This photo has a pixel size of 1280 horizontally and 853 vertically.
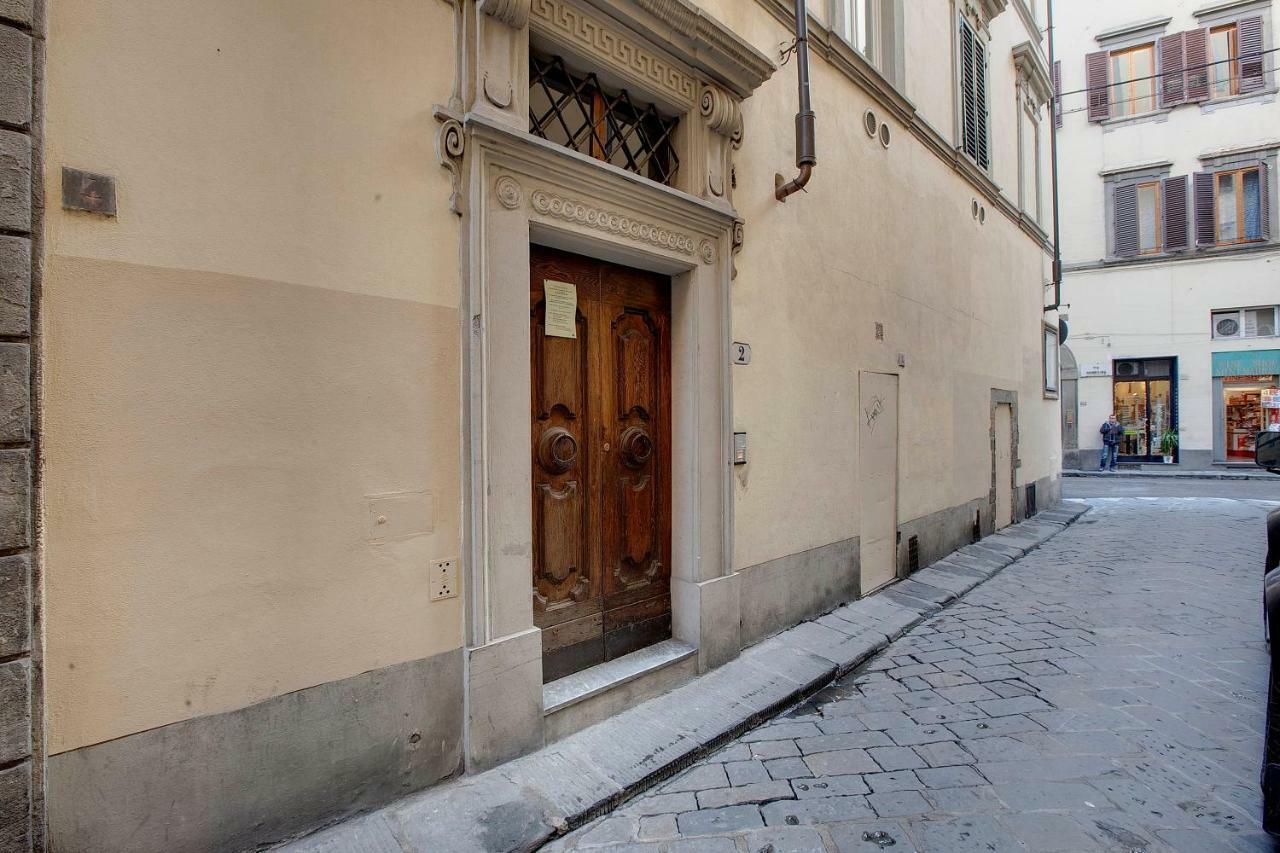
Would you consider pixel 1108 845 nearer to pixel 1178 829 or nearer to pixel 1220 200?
pixel 1178 829

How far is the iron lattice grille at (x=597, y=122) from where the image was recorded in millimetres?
3635

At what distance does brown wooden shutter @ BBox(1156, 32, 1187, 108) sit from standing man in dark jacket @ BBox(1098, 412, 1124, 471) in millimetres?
9200

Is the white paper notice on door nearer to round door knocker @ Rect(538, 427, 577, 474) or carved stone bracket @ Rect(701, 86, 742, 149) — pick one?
round door knocker @ Rect(538, 427, 577, 474)

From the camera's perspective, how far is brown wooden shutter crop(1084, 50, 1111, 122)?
19.2m

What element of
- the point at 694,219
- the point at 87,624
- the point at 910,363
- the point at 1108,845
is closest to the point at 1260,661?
the point at 1108,845

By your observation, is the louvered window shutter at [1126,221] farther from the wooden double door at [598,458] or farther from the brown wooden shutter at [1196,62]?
the wooden double door at [598,458]

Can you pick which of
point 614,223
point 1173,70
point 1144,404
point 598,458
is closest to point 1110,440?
point 1144,404

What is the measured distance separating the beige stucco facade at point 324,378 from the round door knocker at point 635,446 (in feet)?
0.96

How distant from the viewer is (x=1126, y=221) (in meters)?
18.9

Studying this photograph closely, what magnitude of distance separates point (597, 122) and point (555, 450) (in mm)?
2062

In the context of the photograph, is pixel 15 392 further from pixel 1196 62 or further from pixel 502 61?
pixel 1196 62

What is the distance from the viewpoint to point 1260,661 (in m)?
4.46

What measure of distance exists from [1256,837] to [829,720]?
1.84 m

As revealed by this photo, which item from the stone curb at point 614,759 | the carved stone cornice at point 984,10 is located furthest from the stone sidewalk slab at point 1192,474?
the stone curb at point 614,759
